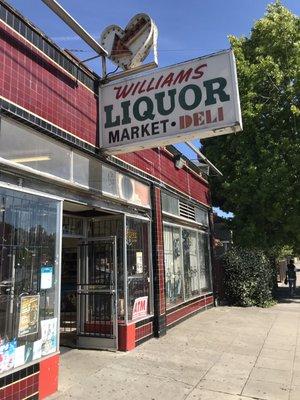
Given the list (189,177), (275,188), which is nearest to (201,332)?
(189,177)

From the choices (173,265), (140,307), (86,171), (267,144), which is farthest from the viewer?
(267,144)

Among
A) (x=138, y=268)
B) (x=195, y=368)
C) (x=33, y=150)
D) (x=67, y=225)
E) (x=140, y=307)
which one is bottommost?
(x=195, y=368)

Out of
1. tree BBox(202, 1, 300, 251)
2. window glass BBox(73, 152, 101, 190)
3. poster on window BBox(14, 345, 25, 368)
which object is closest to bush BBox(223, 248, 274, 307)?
tree BBox(202, 1, 300, 251)

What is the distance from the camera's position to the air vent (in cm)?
1253

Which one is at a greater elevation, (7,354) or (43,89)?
(43,89)

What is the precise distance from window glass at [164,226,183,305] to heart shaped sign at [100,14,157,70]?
15.3 ft

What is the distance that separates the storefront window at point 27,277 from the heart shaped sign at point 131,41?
3.19 metres

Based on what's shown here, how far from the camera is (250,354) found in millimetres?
7957

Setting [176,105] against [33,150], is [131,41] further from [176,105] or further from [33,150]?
[33,150]

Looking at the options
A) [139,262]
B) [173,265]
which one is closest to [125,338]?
[139,262]

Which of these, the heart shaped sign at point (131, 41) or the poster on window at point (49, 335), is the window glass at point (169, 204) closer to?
the heart shaped sign at point (131, 41)

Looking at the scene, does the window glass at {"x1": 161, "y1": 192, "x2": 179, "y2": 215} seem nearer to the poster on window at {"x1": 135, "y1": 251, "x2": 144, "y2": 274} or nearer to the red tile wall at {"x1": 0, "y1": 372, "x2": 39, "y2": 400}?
the poster on window at {"x1": 135, "y1": 251, "x2": 144, "y2": 274}

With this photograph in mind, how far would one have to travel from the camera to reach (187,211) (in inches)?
519

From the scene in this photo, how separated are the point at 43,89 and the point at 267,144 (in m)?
12.1
